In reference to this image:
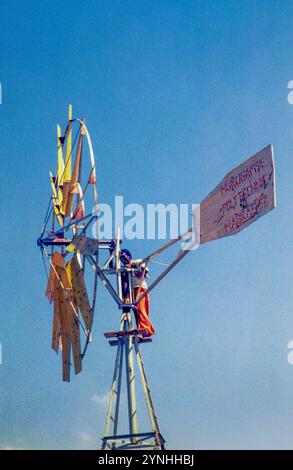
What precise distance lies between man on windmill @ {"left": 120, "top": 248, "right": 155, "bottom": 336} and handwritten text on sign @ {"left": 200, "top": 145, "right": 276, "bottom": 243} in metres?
2.06

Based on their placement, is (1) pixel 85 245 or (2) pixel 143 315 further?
(2) pixel 143 315

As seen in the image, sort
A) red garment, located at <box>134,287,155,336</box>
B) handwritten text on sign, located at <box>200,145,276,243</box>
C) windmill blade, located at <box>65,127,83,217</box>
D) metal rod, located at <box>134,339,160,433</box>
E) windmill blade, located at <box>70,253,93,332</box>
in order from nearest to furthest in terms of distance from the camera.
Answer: handwritten text on sign, located at <box>200,145,276,243</box> < metal rod, located at <box>134,339,160,433</box> < windmill blade, located at <box>70,253,93,332</box> < red garment, located at <box>134,287,155,336</box> < windmill blade, located at <box>65,127,83,217</box>

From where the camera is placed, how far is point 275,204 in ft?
32.8

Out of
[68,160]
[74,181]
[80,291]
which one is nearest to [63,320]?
[80,291]

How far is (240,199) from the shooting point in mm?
10891

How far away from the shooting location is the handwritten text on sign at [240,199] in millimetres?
10297

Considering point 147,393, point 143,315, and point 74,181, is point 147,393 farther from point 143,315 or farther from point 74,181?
point 74,181

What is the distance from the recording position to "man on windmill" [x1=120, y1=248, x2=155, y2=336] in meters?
13.1

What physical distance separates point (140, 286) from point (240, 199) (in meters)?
3.39

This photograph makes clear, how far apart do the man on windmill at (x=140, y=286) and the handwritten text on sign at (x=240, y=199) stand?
206cm

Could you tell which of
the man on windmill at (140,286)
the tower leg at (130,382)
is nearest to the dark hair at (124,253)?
the man on windmill at (140,286)

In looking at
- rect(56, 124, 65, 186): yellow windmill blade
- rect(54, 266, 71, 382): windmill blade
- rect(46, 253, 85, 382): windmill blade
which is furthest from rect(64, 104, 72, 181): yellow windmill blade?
rect(54, 266, 71, 382): windmill blade

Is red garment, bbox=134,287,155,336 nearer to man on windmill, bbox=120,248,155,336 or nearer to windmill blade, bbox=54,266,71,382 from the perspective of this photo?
man on windmill, bbox=120,248,155,336

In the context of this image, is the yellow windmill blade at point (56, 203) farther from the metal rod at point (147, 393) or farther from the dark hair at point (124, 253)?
the metal rod at point (147, 393)
